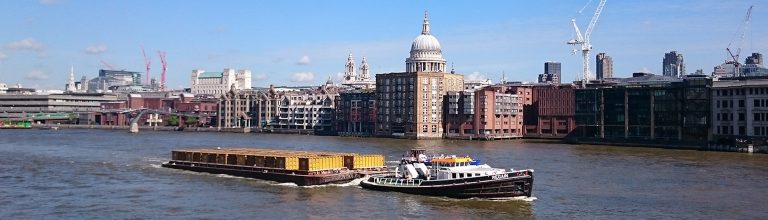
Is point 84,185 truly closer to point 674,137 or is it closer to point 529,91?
point 674,137

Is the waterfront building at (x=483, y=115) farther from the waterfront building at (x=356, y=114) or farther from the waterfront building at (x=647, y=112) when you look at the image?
the waterfront building at (x=356, y=114)

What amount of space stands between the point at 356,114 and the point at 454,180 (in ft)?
421

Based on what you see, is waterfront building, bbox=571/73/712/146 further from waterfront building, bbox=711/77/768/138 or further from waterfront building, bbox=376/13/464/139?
waterfront building, bbox=376/13/464/139

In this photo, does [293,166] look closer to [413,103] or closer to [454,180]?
[454,180]

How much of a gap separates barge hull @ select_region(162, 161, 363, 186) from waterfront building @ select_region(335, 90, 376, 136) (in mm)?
101651

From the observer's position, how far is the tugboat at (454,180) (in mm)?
46469

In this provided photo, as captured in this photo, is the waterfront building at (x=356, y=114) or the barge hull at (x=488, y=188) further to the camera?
the waterfront building at (x=356, y=114)

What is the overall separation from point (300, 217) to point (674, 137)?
95.4 metres

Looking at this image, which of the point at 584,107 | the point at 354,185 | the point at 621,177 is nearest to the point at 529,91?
the point at 584,107

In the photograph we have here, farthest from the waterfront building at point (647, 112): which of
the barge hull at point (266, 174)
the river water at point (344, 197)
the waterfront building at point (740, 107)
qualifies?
the barge hull at point (266, 174)

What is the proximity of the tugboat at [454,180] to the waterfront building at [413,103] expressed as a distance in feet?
341

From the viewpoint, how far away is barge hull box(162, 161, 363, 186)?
2114 inches

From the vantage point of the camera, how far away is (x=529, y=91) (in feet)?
536

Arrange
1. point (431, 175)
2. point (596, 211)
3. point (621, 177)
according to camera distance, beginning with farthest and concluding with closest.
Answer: point (621, 177), point (431, 175), point (596, 211)
